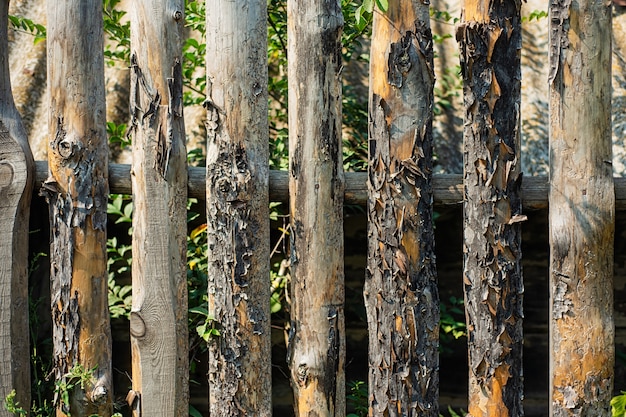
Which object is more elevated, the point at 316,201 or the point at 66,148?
the point at 66,148

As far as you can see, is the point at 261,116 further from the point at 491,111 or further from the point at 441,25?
the point at 441,25

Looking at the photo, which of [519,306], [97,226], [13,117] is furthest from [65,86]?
[519,306]

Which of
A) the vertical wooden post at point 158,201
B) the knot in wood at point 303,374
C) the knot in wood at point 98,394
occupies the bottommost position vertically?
the knot in wood at point 98,394

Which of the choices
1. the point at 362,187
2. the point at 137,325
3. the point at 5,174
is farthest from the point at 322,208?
the point at 5,174

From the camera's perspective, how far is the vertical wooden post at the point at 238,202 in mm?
2344

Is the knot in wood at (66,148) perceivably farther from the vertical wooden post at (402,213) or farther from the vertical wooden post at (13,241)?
the vertical wooden post at (402,213)

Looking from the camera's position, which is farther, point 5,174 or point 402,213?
point 5,174

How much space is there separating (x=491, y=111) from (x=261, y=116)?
0.74 meters

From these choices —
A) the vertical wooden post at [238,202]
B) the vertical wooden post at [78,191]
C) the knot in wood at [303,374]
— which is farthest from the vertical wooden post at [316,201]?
the vertical wooden post at [78,191]

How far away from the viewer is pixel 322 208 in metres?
2.36

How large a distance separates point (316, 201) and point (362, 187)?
Result: 0.18 meters

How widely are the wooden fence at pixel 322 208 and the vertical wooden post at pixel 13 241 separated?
0.04 feet

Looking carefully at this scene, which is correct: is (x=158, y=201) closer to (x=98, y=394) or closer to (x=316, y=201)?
(x=316, y=201)

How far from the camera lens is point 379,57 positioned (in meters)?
2.32
